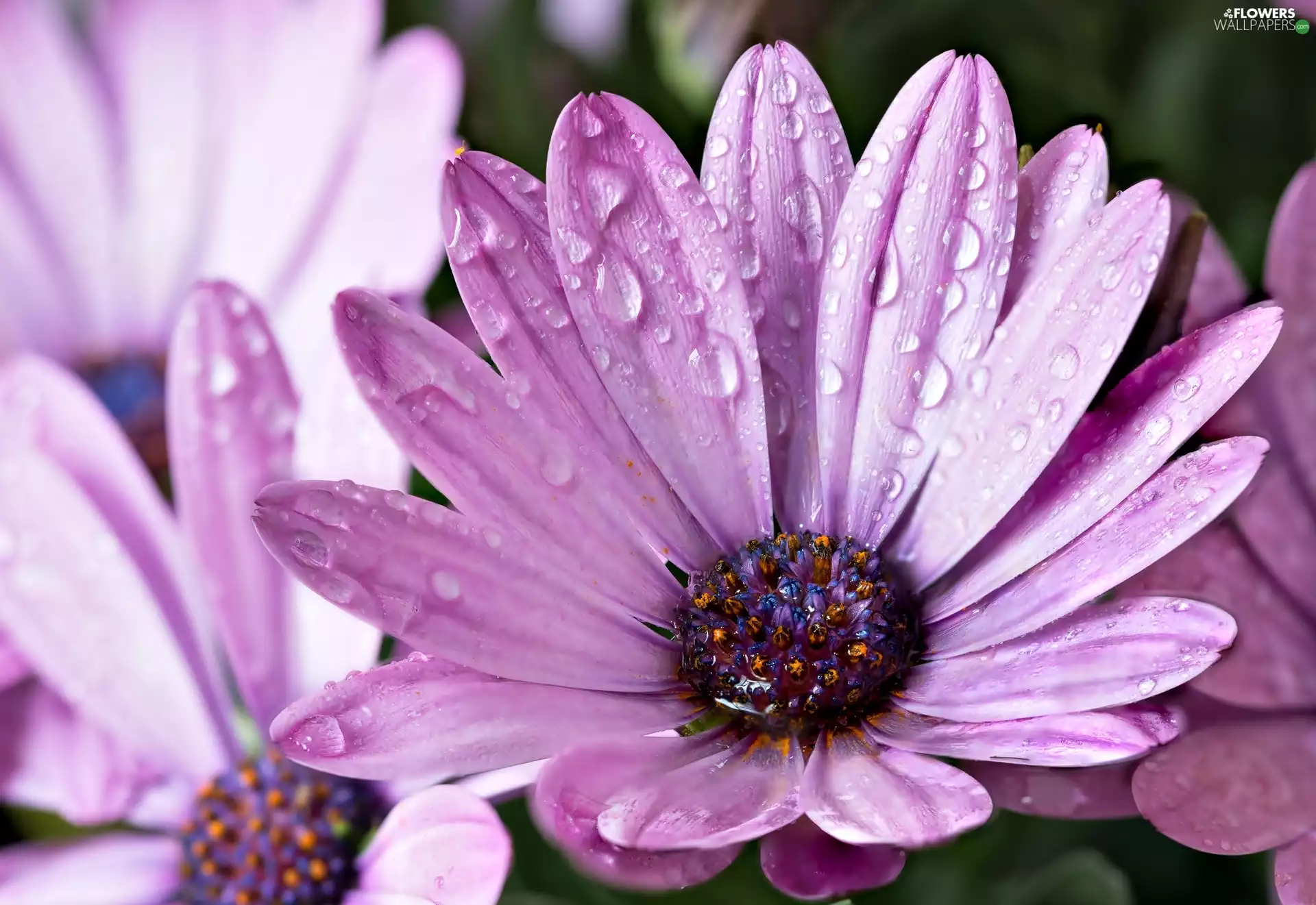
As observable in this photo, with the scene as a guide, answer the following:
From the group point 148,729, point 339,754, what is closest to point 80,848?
point 148,729

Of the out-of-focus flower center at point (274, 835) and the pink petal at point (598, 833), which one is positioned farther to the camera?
the out-of-focus flower center at point (274, 835)

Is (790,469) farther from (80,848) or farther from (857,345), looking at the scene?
(80,848)

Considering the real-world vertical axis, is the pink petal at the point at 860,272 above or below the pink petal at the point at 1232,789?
above

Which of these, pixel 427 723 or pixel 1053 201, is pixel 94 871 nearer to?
pixel 427 723

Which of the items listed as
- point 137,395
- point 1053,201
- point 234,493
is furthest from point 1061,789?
point 137,395

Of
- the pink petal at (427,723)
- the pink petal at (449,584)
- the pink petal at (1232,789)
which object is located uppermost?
the pink petal at (449,584)

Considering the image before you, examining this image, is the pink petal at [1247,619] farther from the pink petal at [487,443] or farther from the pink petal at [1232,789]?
the pink petal at [487,443]

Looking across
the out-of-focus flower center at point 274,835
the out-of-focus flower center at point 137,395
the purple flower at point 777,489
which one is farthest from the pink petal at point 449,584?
the out-of-focus flower center at point 137,395
